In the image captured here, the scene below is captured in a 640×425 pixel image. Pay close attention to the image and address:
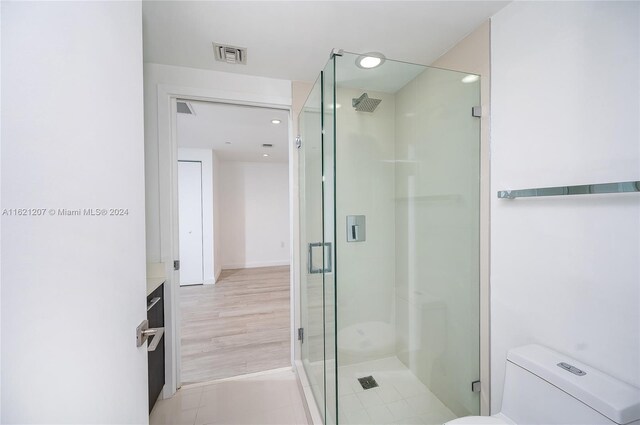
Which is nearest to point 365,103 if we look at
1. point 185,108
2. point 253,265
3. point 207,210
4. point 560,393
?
point 560,393

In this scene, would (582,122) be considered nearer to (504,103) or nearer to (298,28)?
(504,103)

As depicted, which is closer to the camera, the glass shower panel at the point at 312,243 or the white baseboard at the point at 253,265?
the glass shower panel at the point at 312,243

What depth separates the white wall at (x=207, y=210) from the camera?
439cm

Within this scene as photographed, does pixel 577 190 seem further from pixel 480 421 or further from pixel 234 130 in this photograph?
pixel 234 130

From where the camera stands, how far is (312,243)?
5.75ft

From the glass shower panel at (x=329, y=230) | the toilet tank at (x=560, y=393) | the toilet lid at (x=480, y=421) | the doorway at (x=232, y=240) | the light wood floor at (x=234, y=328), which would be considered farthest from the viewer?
the doorway at (x=232, y=240)

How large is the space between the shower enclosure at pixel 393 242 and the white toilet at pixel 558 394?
0.41 m

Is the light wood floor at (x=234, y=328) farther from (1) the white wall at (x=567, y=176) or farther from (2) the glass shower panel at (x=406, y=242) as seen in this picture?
(1) the white wall at (x=567, y=176)

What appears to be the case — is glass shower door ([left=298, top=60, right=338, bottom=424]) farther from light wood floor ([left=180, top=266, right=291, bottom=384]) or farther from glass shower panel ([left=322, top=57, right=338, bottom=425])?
light wood floor ([left=180, top=266, right=291, bottom=384])

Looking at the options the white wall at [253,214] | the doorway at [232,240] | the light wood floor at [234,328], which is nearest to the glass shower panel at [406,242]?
the doorway at [232,240]

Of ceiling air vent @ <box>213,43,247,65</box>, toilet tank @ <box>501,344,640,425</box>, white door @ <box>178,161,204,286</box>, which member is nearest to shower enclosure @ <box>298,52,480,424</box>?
toilet tank @ <box>501,344,640,425</box>

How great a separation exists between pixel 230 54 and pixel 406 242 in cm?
176

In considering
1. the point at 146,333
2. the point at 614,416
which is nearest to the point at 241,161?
the point at 146,333

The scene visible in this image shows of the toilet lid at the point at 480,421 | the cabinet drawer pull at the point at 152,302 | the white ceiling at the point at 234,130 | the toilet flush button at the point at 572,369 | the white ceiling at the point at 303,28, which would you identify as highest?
the white ceiling at the point at 234,130
